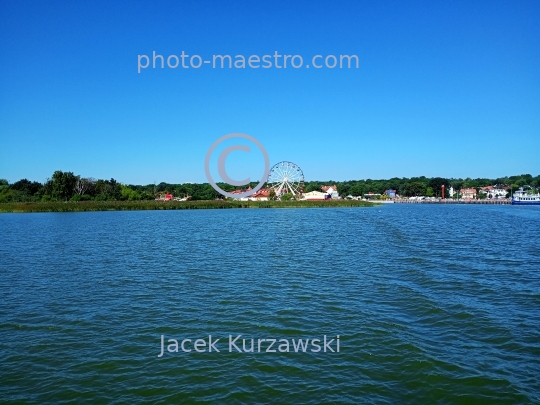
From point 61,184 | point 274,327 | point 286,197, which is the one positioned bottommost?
point 274,327

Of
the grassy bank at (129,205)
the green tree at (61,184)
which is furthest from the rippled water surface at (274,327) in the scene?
the green tree at (61,184)

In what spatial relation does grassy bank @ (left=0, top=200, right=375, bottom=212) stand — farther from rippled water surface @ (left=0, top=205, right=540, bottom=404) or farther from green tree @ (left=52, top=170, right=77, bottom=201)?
rippled water surface @ (left=0, top=205, right=540, bottom=404)

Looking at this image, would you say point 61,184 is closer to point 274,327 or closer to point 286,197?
point 286,197

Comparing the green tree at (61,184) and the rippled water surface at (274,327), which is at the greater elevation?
the green tree at (61,184)

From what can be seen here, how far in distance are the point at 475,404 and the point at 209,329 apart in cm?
714

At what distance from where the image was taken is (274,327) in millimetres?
12305

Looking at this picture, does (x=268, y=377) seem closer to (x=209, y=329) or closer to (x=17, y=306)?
(x=209, y=329)

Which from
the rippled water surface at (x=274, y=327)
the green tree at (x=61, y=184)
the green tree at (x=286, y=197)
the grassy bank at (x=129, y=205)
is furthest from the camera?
the green tree at (x=286, y=197)

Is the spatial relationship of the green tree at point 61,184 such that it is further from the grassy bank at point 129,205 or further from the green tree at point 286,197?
the green tree at point 286,197

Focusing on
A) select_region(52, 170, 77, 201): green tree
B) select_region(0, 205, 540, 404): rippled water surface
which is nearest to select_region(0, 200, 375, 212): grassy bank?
select_region(52, 170, 77, 201): green tree

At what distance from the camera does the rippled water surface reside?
8672 mm

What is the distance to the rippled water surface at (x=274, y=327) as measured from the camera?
341 inches

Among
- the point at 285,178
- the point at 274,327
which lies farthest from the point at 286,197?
the point at 274,327

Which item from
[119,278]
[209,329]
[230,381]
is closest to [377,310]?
[209,329]
